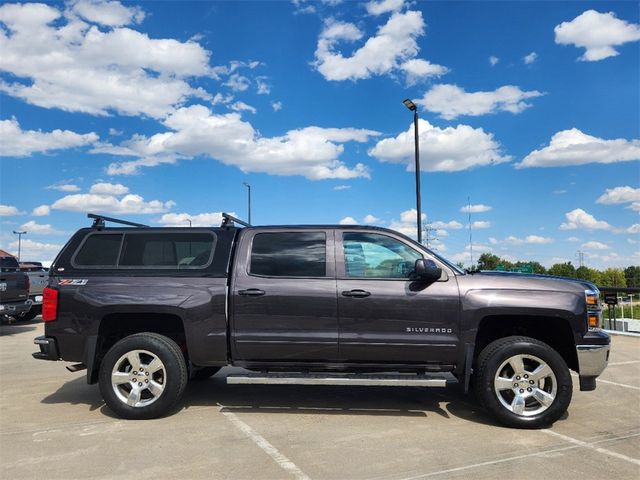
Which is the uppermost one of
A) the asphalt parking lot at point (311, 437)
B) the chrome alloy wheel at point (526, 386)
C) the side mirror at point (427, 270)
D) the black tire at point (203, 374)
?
the side mirror at point (427, 270)

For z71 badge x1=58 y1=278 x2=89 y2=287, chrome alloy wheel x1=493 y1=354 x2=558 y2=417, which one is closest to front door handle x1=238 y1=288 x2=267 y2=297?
z71 badge x1=58 y1=278 x2=89 y2=287

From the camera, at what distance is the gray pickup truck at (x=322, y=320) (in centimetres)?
505

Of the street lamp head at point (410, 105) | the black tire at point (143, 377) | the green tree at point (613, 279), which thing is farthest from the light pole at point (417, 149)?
the green tree at point (613, 279)

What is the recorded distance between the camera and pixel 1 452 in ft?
14.4

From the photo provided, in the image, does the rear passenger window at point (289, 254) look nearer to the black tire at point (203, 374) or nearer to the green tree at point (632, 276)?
the black tire at point (203, 374)

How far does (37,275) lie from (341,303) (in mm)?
11593

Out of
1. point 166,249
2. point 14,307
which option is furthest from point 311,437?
point 14,307

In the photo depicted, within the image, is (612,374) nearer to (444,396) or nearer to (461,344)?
(444,396)

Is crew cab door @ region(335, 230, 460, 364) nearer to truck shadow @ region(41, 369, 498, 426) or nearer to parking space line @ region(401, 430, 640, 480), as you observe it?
truck shadow @ region(41, 369, 498, 426)

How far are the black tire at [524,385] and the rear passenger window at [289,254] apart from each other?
6.10 feet

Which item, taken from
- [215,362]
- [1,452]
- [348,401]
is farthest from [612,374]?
[1,452]

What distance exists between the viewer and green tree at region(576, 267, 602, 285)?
266ft

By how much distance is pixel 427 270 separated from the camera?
4977 mm

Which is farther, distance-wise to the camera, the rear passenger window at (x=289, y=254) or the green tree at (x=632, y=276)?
the green tree at (x=632, y=276)
